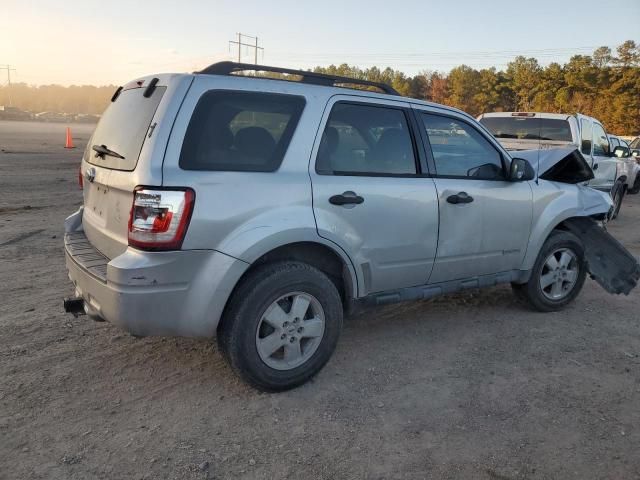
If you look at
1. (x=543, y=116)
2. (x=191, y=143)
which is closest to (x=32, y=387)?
(x=191, y=143)

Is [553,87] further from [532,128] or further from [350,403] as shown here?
[350,403]

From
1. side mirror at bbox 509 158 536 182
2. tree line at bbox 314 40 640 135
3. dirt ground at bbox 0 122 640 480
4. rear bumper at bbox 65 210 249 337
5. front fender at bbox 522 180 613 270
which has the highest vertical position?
tree line at bbox 314 40 640 135

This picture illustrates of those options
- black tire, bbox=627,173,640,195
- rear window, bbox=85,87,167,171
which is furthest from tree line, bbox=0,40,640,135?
rear window, bbox=85,87,167,171

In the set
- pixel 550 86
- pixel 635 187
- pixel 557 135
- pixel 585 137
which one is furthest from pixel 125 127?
pixel 550 86

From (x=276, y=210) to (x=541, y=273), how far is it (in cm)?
295

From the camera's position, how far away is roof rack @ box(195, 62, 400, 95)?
338 cm

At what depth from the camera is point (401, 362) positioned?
13.3 feet

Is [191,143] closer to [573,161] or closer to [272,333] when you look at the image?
[272,333]

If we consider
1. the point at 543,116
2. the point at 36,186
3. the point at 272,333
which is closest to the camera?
the point at 272,333

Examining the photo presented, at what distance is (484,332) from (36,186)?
1041 cm

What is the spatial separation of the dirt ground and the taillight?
3.44ft

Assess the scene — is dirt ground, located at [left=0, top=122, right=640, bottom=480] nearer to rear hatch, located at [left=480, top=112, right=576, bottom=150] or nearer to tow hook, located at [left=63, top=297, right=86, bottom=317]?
tow hook, located at [left=63, top=297, right=86, bottom=317]

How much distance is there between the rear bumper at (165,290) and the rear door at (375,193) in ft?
2.52

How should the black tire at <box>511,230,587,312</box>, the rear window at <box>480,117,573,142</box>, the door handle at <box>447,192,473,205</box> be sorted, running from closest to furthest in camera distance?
the door handle at <box>447,192,473,205</box>, the black tire at <box>511,230,587,312</box>, the rear window at <box>480,117,573,142</box>
